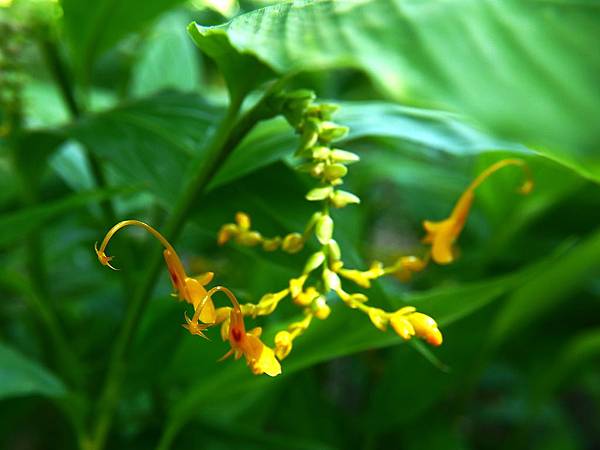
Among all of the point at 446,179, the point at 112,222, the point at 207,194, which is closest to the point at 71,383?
the point at 112,222

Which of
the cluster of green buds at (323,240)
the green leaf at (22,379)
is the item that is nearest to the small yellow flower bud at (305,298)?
the cluster of green buds at (323,240)

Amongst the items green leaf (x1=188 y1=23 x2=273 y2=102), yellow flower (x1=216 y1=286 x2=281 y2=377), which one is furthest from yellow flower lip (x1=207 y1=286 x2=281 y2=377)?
green leaf (x1=188 y1=23 x2=273 y2=102)

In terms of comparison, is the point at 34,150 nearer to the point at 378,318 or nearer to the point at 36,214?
the point at 36,214

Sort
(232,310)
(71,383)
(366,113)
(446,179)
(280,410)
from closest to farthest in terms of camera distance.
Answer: (232,310) → (366,113) → (71,383) → (280,410) → (446,179)

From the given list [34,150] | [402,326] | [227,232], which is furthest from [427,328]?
[34,150]

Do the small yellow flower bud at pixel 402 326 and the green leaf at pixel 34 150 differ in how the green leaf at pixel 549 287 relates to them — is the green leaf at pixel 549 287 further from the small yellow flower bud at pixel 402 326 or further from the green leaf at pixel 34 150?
the green leaf at pixel 34 150

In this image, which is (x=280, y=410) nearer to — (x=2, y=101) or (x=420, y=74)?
(x=2, y=101)
